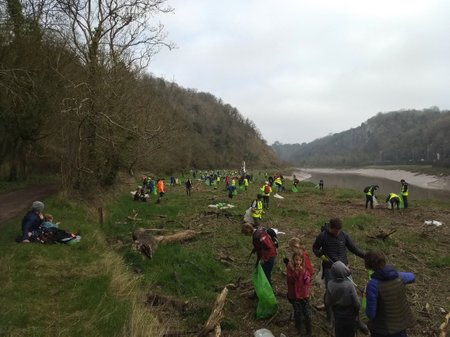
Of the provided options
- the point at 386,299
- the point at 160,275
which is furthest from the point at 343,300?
the point at 160,275

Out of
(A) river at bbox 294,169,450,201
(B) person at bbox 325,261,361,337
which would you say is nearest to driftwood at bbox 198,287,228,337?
(B) person at bbox 325,261,361,337

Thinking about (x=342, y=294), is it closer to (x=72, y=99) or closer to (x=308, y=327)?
(x=308, y=327)

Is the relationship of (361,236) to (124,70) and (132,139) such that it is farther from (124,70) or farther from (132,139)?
(124,70)

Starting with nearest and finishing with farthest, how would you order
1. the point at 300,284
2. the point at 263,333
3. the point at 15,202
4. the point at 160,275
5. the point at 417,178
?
1. the point at 263,333
2. the point at 300,284
3. the point at 160,275
4. the point at 15,202
5. the point at 417,178

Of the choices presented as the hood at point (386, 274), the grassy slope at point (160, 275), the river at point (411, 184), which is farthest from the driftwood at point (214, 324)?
the river at point (411, 184)

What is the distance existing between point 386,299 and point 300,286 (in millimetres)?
2061

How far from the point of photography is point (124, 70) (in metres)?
20.7

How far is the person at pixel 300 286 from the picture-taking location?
6906 millimetres

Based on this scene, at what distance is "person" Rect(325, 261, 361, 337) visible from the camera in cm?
567

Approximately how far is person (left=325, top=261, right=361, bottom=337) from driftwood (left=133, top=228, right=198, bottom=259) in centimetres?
670

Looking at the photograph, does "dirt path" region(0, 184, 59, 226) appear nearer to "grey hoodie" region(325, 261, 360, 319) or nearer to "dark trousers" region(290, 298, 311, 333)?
A: "dark trousers" region(290, 298, 311, 333)

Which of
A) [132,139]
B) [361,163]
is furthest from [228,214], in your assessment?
[361,163]

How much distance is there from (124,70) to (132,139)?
150 inches

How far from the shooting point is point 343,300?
18.6ft
